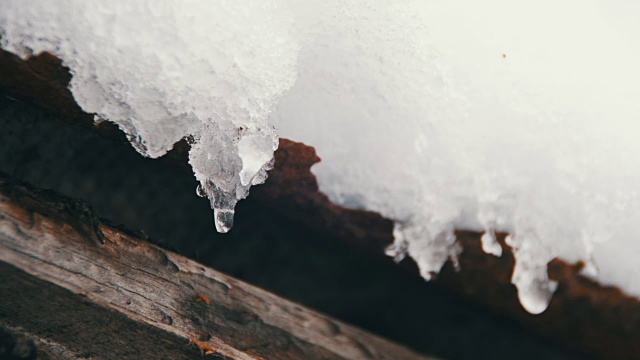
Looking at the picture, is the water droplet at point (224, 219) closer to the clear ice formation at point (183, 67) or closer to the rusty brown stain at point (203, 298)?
the clear ice formation at point (183, 67)

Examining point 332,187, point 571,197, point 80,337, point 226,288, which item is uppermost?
point 571,197

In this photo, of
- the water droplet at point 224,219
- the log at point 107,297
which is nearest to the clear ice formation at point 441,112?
the water droplet at point 224,219

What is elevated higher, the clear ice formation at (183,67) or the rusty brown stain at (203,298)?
the clear ice formation at (183,67)

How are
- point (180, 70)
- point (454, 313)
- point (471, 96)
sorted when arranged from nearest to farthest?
point (180, 70) < point (471, 96) < point (454, 313)

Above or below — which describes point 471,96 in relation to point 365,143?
above

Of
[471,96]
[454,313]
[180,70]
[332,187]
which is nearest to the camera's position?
[180,70]

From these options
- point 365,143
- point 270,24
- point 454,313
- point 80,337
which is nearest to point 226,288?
point 80,337

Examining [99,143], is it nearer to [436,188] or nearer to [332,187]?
[332,187]
